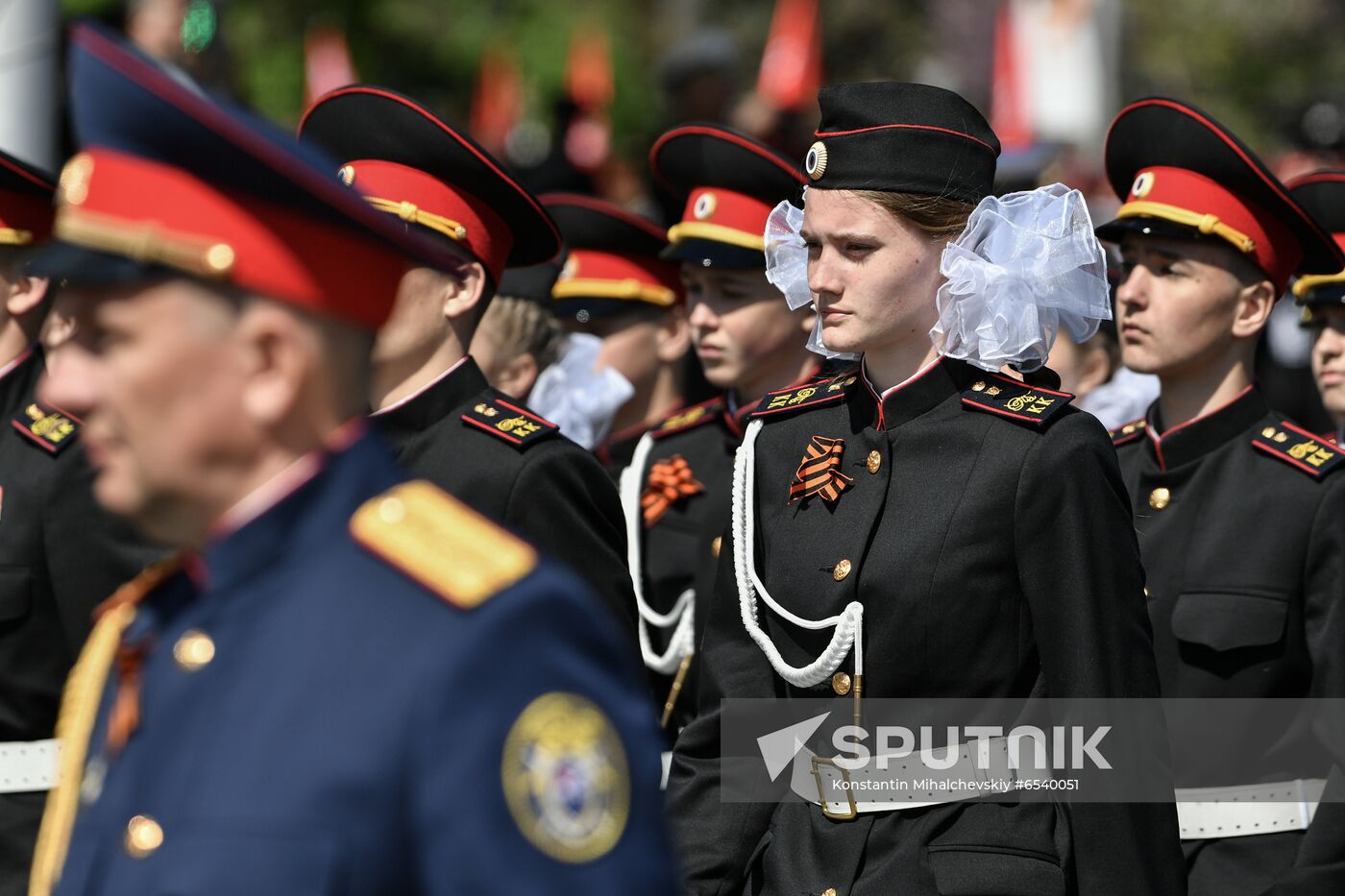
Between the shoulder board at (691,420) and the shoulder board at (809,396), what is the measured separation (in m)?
1.86

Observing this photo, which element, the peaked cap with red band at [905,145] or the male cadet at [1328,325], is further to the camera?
the male cadet at [1328,325]

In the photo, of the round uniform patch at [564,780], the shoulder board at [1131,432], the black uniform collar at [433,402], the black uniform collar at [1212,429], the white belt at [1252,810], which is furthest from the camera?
the shoulder board at [1131,432]

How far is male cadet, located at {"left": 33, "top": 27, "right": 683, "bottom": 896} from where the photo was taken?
2.04 metres

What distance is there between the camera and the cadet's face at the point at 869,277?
394 centimetres

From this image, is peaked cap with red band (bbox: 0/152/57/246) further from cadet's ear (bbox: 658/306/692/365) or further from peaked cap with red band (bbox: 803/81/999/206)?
cadet's ear (bbox: 658/306/692/365)

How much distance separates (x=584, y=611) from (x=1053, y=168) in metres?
11.1

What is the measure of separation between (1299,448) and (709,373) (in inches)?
72.7

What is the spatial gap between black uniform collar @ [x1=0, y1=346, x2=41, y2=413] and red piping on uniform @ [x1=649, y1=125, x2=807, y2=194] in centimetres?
235

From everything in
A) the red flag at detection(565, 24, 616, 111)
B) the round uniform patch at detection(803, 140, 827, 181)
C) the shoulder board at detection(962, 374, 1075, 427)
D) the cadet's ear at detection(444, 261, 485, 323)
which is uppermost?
the round uniform patch at detection(803, 140, 827, 181)

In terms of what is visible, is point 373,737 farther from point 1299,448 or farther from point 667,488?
point 667,488

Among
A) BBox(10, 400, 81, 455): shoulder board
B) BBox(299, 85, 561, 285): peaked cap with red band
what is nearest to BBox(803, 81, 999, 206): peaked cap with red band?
BBox(299, 85, 561, 285): peaked cap with red band

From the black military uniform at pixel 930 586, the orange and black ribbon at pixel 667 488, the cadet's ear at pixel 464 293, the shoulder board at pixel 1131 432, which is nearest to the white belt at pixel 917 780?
the black military uniform at pixel 930 586

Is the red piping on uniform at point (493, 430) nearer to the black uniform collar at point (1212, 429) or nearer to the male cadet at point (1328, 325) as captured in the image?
the black uniform collar at point (1212, 429)

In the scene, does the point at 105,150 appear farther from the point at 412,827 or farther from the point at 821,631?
the point at 821,631
